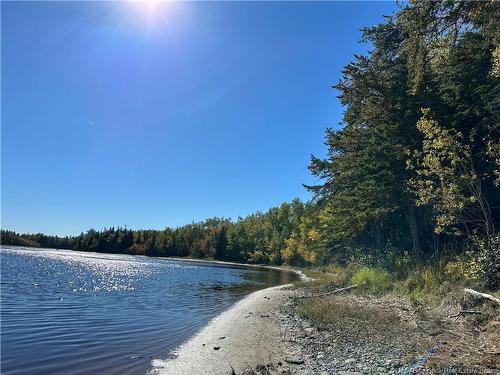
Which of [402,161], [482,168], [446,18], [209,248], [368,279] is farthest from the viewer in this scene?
[209,248]

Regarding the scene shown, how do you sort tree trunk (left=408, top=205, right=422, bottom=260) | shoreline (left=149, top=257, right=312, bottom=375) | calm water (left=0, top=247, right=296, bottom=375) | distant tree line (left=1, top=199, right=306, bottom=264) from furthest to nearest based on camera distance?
distant tree line (left=1, top=199, right=306, bottom=264), tree trunk (left=408, top=205, right=422, bottom=260), calm water (left=0, top=247, right=296, bottom=375), shoreline (left=149, top=257, right=312, bottom=375)

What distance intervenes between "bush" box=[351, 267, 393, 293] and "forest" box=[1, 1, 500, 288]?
0.83 metres

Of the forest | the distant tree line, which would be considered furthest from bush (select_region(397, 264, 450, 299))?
the distant tree line

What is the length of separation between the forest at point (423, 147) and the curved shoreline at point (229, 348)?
875 centimetres

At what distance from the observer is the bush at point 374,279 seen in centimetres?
2340

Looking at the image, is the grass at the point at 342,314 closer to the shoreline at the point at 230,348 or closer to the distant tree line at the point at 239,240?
the shoreline at the point at 230,348

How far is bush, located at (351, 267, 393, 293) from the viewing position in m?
23.4

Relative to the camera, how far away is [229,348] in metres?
14.3

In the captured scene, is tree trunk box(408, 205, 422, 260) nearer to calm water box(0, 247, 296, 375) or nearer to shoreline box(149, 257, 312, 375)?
shoreline box(149, 257, 312, 375)

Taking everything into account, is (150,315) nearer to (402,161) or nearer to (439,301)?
(439,301)

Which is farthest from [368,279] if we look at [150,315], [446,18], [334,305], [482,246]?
[446,18]

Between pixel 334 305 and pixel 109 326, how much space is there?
12124mm

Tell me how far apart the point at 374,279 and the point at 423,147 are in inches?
478

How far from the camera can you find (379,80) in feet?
82.3
